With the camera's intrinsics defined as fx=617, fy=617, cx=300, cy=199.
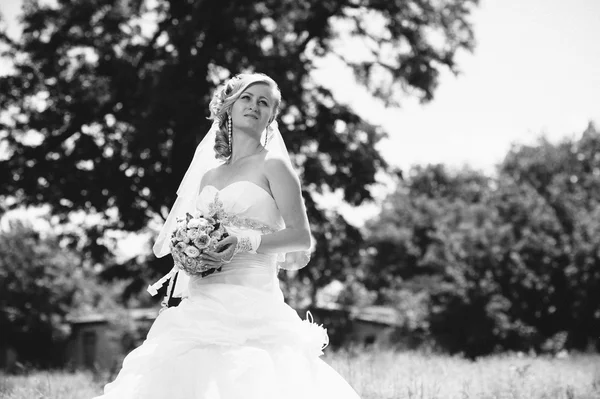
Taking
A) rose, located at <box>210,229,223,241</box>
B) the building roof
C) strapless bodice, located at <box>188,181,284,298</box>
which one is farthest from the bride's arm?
the building roof

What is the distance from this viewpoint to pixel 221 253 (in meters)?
3.79

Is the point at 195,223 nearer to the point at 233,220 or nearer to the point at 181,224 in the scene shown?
the point at 181,224

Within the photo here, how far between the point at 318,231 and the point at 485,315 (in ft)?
41.1

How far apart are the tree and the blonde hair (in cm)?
956

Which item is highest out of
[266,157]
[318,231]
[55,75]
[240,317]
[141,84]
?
[55,75]

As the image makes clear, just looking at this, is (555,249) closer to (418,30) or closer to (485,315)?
(485,315)

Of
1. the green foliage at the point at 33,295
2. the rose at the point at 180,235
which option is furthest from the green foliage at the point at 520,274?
the green foliage at the point at 33,295

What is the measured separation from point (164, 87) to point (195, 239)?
11.4 meters

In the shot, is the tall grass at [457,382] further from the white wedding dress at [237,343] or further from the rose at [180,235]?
the rose at [180,235]

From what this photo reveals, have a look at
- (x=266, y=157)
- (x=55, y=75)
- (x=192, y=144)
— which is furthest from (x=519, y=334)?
(x=266, y=157)

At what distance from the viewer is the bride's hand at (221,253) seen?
149 inches

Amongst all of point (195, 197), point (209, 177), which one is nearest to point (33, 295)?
point (195, 197)

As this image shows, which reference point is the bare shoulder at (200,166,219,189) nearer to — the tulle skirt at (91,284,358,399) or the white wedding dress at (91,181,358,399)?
the white wedding dress at (91,181,358,399)

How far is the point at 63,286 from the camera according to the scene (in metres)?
38.9
